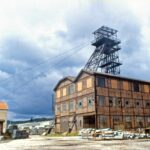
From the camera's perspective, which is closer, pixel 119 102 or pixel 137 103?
pixel 119 102

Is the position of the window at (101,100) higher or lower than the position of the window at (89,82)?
lower

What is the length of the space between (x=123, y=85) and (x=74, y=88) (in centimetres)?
908

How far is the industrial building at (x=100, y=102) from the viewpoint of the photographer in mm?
42719

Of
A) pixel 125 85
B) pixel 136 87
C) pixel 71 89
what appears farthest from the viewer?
pixel 71 89

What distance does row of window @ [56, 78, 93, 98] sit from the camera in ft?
145

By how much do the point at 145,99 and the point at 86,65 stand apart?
651 inches

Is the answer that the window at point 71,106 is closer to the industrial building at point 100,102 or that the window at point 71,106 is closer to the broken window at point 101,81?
the industrial building at point 100,102

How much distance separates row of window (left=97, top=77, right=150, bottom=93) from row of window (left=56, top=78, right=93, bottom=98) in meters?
1.94

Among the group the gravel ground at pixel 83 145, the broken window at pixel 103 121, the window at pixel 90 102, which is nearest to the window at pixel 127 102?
the broken window at pixel 103 121

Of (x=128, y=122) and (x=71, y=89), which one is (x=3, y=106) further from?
(x=128, y=122)

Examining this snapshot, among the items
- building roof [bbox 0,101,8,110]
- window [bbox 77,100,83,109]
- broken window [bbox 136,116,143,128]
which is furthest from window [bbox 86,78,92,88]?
building roof [bbox 0,101,8,110]

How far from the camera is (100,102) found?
42.5 metres

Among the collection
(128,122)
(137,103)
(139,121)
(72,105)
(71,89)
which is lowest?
(128,122)

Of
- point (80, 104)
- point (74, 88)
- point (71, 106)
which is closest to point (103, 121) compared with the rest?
point (80, 104)
